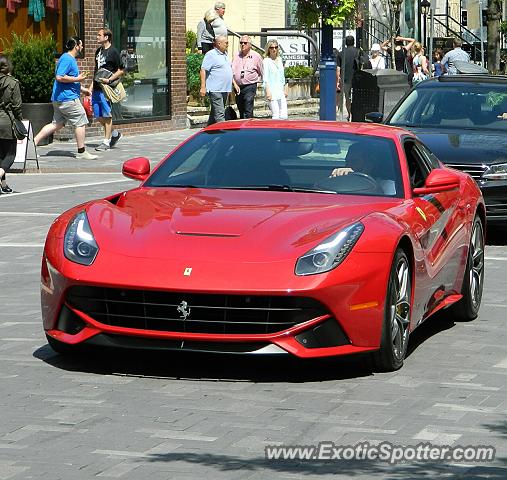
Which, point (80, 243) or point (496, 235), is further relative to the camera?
point (496, 235)

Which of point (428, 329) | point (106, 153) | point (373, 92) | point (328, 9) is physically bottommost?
point (106, 153)

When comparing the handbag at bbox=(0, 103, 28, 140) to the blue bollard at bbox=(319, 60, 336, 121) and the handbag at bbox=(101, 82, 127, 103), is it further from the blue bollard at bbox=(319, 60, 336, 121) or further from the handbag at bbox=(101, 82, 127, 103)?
the blue bollard at bbox=(319, 60, 336, 121)

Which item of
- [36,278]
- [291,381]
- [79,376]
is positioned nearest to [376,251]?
[291,381]

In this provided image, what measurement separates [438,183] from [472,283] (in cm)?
126

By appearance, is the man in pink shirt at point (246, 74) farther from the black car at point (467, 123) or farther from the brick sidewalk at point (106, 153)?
the black car at point (467, 123)

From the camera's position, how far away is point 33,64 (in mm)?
25188

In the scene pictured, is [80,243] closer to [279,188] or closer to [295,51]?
[279,188]

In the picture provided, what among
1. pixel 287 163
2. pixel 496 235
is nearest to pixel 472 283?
pixel 287 163

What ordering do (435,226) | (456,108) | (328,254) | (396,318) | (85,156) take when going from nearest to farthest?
1. (328,254)
2. (396,318)
3. (435,226)
4. (456,108)
5. (85,156)

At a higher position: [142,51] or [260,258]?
[142,51]

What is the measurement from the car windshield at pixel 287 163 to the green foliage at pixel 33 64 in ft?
53.3

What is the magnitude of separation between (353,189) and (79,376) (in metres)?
2.04

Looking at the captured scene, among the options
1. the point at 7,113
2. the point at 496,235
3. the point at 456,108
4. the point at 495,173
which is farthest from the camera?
the point at 7,113

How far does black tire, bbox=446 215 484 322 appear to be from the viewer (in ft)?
32.0
